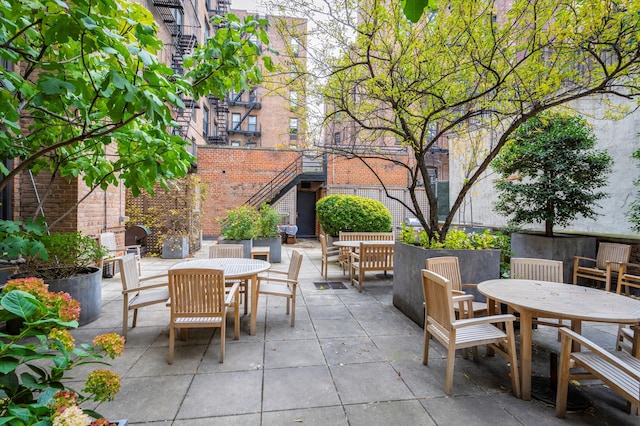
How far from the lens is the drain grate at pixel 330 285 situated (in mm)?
5712

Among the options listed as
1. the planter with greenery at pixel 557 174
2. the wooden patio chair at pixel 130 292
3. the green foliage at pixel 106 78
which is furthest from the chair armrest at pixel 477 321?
the planter with greenery at pixel 557 174

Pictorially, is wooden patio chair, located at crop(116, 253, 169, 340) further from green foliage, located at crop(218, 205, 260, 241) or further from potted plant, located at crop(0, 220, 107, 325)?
green foliage, located at crop(218, 205, 260, 241)

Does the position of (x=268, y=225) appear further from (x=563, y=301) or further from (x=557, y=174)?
(x=563, y=301)

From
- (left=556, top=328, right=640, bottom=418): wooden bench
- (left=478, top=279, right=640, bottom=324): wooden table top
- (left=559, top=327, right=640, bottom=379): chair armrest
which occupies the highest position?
(left=478, top=279, right=640, bottom=324): wooden table top

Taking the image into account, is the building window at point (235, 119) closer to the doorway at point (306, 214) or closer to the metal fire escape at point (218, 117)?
the metal fire escape at point (218, 117)

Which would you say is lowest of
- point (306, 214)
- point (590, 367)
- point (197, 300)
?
point (590, 367)

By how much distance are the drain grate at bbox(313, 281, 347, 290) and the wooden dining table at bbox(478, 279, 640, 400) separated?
3.11m

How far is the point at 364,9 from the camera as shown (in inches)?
132

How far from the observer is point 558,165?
564 cm

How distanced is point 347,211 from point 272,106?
16440mm

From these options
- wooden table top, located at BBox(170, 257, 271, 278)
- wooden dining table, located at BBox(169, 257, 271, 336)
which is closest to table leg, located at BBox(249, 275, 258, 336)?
wooden dining table, located at BBox(169, 257, 271, 336)

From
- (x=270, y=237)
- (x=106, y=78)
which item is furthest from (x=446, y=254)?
(x=270, y=237)

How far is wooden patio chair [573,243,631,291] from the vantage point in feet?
16.7

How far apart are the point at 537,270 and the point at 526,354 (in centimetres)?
155
